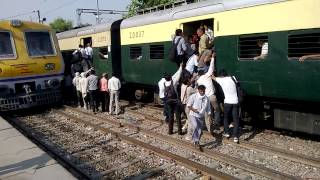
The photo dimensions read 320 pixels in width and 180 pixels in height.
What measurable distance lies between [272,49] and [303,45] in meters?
0.78

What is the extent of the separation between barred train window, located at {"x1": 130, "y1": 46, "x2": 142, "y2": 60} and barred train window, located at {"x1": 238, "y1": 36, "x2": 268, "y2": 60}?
5.21 meters

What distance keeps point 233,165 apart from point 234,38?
3.61m

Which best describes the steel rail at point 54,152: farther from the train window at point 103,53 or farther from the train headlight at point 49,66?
the train window at point 103,53

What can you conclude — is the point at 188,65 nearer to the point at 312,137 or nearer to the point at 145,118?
the point at 145,118

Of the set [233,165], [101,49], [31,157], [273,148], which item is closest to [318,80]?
[273,148]

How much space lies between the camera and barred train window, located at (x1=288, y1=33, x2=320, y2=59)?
26.7ft

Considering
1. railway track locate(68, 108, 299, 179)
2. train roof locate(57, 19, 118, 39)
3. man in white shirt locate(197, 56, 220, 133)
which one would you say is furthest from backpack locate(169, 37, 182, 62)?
train roof locate(57, 19, 118, 39)

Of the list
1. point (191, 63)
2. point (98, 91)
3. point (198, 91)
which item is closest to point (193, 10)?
point (191, 63)

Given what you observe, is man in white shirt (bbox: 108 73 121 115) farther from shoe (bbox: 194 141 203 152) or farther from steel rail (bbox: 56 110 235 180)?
shoe (bbox: 194 141 203 152)

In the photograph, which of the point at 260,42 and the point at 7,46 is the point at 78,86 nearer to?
the point at 7,46

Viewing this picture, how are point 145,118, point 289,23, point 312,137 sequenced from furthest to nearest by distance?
point 145,118
point 312,137
point 289,23

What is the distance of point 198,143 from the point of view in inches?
346

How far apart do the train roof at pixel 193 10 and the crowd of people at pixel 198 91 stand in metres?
0.58

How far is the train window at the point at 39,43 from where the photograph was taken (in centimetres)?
1468
